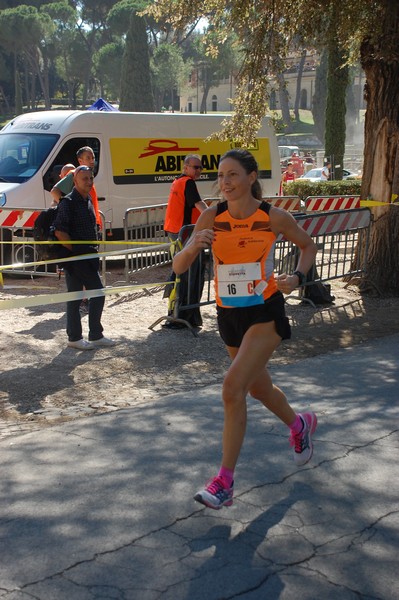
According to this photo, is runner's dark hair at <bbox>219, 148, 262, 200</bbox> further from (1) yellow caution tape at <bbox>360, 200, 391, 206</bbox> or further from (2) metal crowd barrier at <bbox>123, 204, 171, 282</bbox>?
(2) metal crowd barrier at <bbox>123, 204, 171, 282</bbox>

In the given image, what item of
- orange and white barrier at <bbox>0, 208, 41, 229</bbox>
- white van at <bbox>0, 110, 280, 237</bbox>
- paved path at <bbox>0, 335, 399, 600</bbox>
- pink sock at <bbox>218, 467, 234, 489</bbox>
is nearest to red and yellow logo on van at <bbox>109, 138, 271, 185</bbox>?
white van at <bbox>0, 110, 280, 237</bbox>

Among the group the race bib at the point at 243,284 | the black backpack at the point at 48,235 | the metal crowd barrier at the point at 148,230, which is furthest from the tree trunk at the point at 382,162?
the race bib at the point at 243,284

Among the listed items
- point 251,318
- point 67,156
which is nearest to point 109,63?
point 67,156

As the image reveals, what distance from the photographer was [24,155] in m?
14.9

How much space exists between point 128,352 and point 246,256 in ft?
12.9

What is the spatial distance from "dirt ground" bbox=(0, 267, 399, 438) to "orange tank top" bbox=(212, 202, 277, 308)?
221cm

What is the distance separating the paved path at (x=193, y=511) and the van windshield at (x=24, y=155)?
8758 mm

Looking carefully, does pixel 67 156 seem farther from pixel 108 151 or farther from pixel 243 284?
pixel 243 284

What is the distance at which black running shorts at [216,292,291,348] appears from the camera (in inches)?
191

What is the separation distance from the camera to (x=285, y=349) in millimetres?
9047

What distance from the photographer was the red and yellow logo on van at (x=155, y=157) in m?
15.3

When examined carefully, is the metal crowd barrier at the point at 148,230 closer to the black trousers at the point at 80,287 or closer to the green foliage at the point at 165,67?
the black trousers at the point at 80,287

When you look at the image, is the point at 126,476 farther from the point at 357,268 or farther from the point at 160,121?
the point at 160,121

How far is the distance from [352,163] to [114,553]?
173 ft
